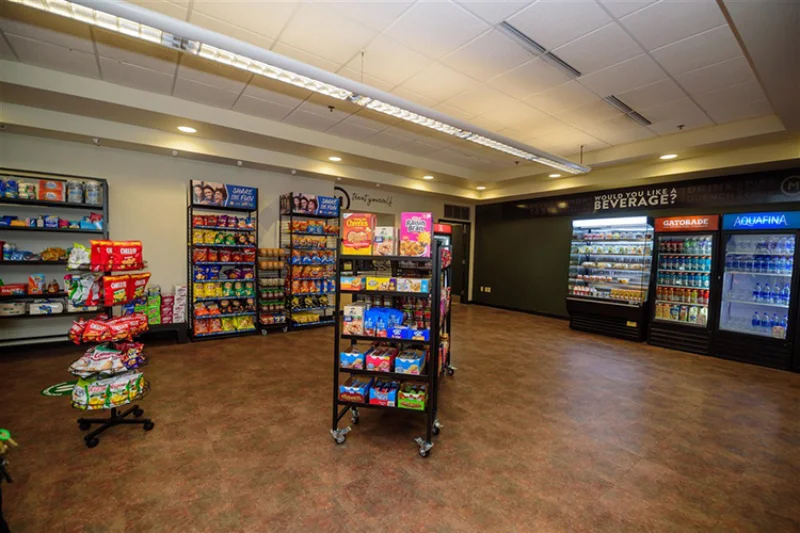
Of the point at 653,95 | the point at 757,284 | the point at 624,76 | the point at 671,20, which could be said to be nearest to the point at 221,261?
the point at 624,76

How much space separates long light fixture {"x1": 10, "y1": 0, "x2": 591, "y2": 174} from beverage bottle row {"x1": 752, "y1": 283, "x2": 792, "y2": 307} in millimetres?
5355

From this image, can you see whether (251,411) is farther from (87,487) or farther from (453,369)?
(453,369)

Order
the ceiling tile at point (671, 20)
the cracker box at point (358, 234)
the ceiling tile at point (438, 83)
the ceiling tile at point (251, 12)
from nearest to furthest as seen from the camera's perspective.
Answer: the ceiling tile at point (671, 20)
the ceiling tile at point (251, 12)
the cracker box at point (358, 234)
the ceiling tile at point (438, 83)

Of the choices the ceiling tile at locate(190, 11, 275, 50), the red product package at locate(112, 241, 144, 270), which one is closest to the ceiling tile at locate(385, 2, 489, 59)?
the ceiling tile at locate(190, 11, 275, 50)

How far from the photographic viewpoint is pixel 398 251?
280 cm

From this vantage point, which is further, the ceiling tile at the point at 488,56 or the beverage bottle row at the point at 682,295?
the beverage bottle row at the point at 682,295

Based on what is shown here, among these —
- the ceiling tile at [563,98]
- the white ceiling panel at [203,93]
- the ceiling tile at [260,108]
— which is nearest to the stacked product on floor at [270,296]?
the ceiling tile at [260,108]

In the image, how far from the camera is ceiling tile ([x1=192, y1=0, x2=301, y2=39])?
2707 millimetres

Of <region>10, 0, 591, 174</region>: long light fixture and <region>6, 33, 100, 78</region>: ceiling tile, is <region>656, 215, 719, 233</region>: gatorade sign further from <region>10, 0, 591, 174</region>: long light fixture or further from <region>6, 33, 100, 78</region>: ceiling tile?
<region>6, 33, 100, 78</region>: ceiling tile

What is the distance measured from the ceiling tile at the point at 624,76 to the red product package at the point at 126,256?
15.1 feet

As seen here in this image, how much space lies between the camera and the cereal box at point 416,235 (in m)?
2.72

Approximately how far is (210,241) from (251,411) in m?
3.43

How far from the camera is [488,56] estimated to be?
3.33 meters

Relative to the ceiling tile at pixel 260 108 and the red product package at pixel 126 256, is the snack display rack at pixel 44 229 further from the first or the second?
the red product package at pixel 126 256
